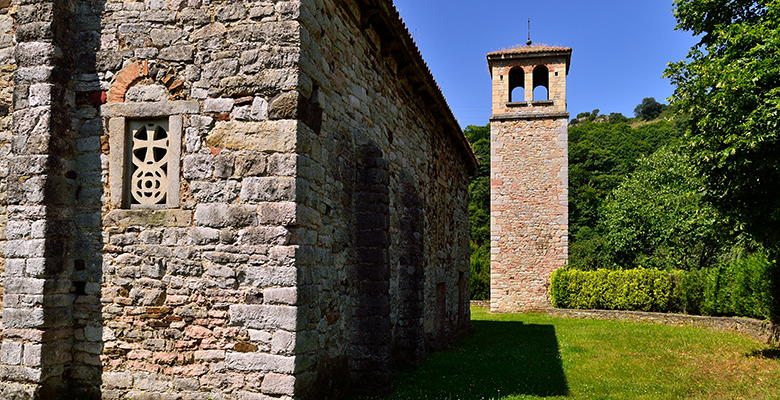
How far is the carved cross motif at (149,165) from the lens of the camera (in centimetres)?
574

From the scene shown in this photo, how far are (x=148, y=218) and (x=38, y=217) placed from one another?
3.68 feet

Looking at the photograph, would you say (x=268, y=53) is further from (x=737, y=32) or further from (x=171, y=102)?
(x=737, y=32)

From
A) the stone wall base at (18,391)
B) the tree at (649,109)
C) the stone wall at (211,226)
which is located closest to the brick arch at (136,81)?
the stone wall at (211,226)

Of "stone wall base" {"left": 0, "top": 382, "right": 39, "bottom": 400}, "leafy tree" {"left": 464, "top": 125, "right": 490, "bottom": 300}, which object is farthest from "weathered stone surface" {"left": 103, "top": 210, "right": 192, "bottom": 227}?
"leafy tree" {"left": 464, "top": 125, "right": 490, "bottom": 300}

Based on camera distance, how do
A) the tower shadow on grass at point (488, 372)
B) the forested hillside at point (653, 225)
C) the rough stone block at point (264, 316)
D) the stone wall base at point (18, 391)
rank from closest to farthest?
the rough stone block at point (264, 316)
the stone wall base at point (18, 391)
the tower shadow on grass at point (488, 372)
the forested hillside at point (653, 225)

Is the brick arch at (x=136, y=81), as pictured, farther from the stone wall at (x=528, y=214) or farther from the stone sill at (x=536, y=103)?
the stone sill at (x=536, y=103)

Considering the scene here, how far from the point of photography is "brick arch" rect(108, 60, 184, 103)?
570 cm

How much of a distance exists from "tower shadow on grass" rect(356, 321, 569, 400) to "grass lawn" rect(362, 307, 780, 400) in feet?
0.04

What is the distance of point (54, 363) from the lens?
560 cm

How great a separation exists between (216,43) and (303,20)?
36.7 inches

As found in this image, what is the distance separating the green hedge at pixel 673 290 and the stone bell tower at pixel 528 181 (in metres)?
1.14

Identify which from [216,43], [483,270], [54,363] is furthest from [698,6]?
[483,270]

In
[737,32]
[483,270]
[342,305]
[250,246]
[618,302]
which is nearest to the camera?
[250,246]

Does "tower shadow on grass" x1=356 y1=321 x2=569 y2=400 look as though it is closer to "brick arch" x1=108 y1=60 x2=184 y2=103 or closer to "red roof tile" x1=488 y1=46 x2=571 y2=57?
Result: "brick arch" x1=108 y1=60 x2=184 y2=103
